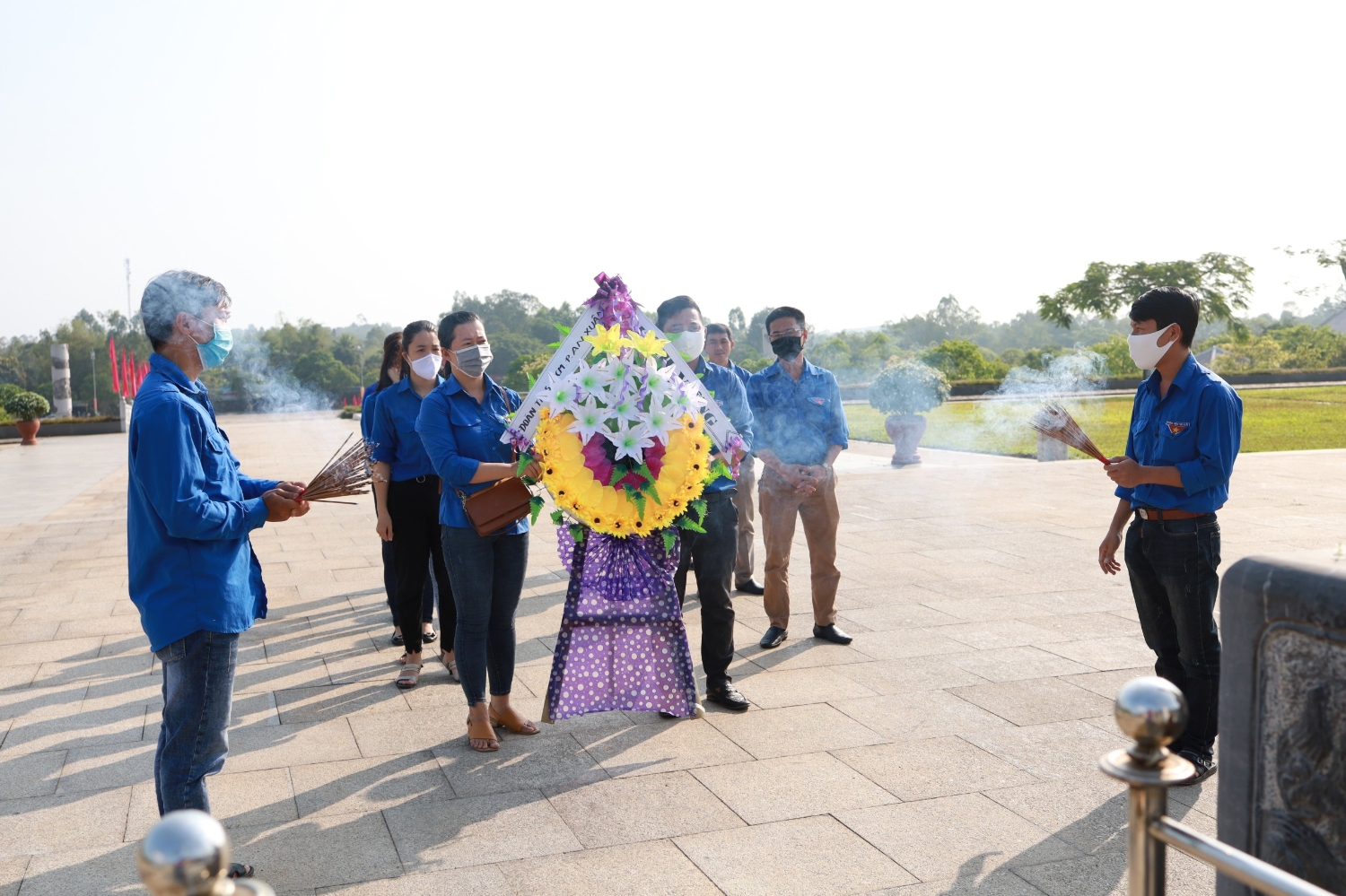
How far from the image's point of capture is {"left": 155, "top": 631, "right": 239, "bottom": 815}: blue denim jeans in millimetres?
3020

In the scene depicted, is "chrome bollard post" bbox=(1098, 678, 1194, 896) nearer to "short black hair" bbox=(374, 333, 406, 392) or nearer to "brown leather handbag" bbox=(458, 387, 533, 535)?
"brown leather handbag" bbox=(458, 387, 533, 535)

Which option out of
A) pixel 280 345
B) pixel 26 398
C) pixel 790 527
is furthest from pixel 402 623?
pixel 280 345

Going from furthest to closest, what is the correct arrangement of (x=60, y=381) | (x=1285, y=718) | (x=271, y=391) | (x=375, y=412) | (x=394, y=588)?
(x=271, y=391), (x=60, y=381), (x=394, y=588), (x=375, y=412), (x=1285, y=718)

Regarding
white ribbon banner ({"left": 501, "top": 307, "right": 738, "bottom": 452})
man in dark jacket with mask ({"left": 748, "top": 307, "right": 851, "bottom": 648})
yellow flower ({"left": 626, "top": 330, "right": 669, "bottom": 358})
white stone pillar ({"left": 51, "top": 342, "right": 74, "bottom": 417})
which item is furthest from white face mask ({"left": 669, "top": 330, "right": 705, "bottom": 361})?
white stone pillar ({"left": 51, "top": 342, "right": 74, "bottom": 417})

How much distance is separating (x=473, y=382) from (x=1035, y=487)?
9.58 meters

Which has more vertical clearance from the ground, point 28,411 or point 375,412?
→ point 375,412

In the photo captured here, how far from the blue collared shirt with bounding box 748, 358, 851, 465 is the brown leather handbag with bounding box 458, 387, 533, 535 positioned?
190 centimetres

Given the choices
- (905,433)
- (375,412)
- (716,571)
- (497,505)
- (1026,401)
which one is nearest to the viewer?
(497,505)

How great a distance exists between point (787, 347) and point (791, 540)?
1.06 metres

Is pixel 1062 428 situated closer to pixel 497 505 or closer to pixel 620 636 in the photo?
pixel 620 636

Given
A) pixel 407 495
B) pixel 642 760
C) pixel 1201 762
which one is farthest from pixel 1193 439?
pixel 407 495

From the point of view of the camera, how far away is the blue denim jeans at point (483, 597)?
169 inches

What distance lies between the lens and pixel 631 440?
4.17 meters

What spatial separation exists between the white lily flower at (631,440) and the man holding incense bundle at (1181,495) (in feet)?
5.77
